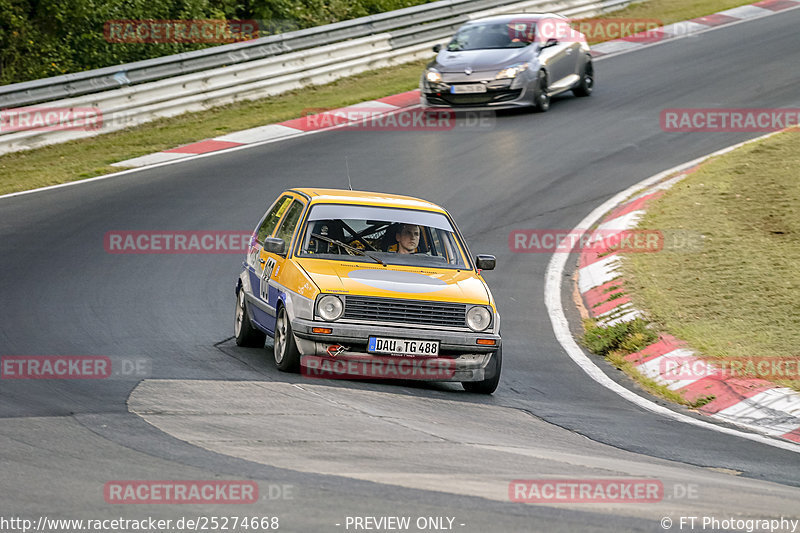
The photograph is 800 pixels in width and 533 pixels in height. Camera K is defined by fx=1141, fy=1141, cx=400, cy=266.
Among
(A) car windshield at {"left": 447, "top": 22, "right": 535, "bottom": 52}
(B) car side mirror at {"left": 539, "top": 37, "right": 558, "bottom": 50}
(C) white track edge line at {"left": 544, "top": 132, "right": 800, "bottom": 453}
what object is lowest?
(C) white track edge line at {"left": 544, "top": 132, "right": 800, "bottom": 453}

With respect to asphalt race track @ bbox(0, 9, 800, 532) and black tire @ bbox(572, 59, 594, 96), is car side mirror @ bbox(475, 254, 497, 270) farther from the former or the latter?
black tire @ bbox(572, 59, 594, 96)

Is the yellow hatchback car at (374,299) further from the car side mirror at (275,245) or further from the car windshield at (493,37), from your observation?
the car windshield at (493,37)

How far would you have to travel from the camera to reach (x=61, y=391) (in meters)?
8.38

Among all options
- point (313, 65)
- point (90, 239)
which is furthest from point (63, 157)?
point (313, 65)

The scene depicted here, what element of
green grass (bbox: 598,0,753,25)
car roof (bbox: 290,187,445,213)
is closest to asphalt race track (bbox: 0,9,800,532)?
car roof (bbox: 290,187,445,213)

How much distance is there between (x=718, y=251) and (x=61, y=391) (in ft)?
27.4

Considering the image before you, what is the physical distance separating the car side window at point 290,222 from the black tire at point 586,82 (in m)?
13.3

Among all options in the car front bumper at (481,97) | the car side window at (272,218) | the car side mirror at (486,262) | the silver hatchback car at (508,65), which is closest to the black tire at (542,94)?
the silver hatchback car at (508,65)

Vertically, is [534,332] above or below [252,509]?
below

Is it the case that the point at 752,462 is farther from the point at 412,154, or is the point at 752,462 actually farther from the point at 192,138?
the point at 192,138

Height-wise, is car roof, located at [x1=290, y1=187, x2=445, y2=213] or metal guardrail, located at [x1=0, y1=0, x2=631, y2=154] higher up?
car roof, located at [x1=290, y1=187, x2=445, y2=213]

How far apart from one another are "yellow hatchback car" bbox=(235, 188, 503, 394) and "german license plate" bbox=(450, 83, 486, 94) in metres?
10.5

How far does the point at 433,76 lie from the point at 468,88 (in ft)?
2.26

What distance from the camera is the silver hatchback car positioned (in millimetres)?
20781
